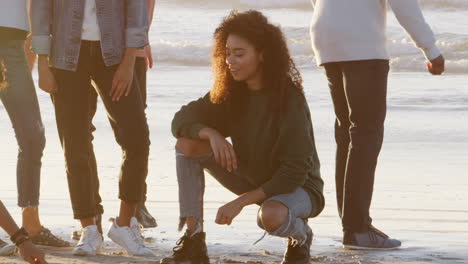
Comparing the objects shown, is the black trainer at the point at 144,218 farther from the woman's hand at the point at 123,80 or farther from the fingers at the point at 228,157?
the fingers at the point at 228,157

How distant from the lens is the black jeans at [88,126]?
5266mm

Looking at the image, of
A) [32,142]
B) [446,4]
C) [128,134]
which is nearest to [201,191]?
[128,134]

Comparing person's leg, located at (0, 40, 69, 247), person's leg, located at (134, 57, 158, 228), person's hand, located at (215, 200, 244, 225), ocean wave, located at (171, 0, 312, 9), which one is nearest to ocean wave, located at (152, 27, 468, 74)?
ocean wave, located at (171, 0, 312, 9)

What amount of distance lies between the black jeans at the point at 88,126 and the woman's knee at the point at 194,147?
0.45 m

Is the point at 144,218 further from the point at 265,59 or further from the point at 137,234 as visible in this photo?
the point at 265,59

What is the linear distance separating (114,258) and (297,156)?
1043 millimetres

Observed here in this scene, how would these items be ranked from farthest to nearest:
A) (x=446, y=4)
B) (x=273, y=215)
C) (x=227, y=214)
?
(x=446, y=4) → (x=273, y=215) → (x=227, y=214)

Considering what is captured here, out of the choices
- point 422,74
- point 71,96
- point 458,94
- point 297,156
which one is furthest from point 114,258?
point 422,74

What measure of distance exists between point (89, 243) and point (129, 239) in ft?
0.57

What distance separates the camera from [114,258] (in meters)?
5.27

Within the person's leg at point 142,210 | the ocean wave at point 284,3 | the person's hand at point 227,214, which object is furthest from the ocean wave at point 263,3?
the person's hand at point 227,214

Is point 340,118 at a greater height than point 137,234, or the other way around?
point 340,118

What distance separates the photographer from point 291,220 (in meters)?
4.78

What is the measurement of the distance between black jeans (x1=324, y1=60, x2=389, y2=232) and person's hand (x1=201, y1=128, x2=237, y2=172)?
1.04 meters
